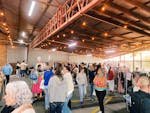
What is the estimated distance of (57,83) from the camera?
4.77 meters

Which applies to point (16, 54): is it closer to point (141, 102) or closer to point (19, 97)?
point (141, 102)

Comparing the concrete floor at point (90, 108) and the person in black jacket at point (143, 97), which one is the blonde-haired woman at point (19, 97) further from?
the concrete floor at point (90, 108)

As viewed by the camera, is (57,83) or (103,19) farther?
(103,19)

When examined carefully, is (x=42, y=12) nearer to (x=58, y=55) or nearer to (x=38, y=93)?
(x=38, y=93)

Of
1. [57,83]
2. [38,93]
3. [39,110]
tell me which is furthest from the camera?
[38,93]

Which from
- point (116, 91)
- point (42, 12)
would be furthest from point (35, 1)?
point (116, 91)

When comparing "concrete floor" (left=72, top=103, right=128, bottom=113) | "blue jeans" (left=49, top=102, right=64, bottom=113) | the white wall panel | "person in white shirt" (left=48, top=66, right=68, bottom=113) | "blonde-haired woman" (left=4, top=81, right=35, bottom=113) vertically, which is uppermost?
the white wall panel

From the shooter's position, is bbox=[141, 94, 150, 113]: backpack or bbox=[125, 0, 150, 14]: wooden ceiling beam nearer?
bbox=[141, 94, 150, 113]: backpack

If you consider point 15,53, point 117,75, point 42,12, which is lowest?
point 117,75

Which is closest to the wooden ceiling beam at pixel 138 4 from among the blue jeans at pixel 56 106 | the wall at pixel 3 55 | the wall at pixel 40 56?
the blue jeans at pixel 56 106

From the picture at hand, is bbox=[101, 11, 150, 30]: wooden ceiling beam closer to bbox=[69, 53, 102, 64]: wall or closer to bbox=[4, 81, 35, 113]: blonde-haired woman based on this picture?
bbox=[4, 81, 35, 113]: blonde-haired woman

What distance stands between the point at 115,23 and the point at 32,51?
20.1 meters

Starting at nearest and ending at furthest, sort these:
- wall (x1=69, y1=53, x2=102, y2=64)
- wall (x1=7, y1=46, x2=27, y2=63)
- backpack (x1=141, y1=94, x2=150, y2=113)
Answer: backpack (x1=141, y1=94, x2=150, y2=113)
wall (x1=7, y1=46, x2=27, y2=63)
wall (x1=69, y1=53, x2=102, y2=64)

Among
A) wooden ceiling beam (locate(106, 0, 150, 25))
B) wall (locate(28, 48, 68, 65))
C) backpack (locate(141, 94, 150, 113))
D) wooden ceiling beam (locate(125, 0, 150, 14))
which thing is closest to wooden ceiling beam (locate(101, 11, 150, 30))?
wooden ceiling beam (locate(106, 0, 150, 25))
